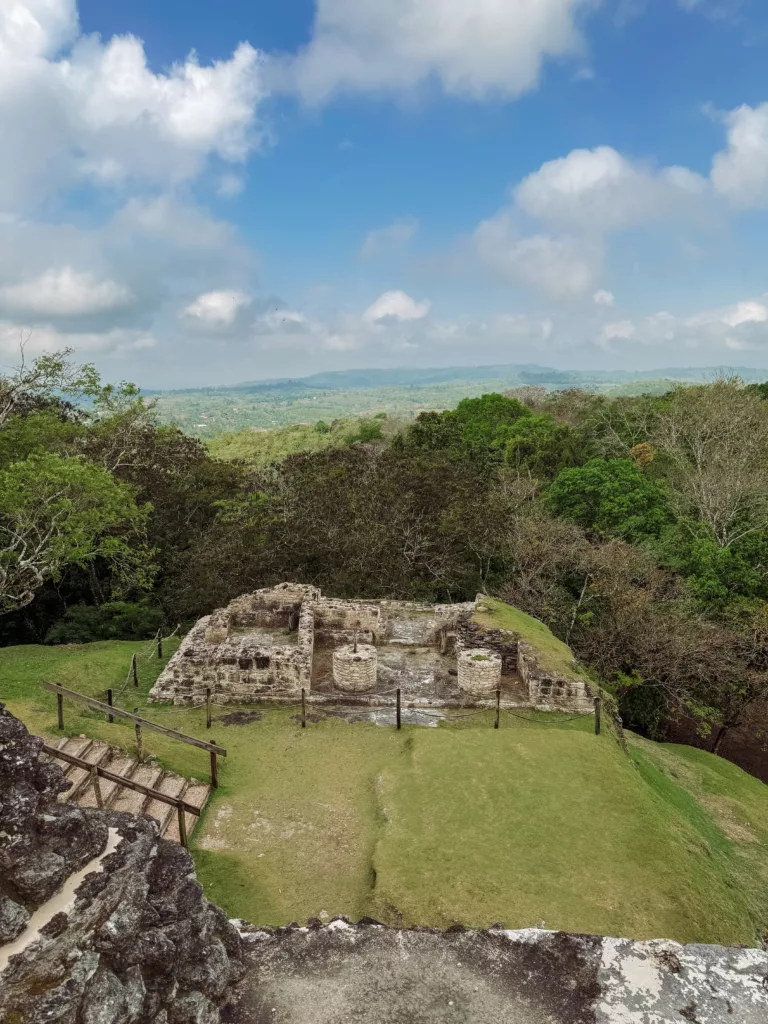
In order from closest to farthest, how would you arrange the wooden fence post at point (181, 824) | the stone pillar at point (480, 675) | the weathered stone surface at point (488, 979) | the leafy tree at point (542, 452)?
the weathered stone surface at point (488, 979), the wooden fence post at point (181, 824), the stone pillar at point (480, 675), the leafy tree at point (542, 452)

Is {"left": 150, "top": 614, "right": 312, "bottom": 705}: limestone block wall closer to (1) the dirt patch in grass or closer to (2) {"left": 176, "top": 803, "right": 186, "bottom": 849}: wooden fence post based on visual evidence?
(1) the dirt patch in grass

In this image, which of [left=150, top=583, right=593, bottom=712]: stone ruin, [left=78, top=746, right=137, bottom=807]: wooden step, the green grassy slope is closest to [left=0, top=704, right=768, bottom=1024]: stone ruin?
[left=78, top=746, right=137, bottom=807]: wooden step

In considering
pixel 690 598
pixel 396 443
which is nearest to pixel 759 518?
pixel 690 598

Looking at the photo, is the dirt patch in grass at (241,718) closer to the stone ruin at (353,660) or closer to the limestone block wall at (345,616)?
the stone ruin at (353,660)

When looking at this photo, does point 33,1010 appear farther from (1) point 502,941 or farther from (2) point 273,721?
(2) point 273,721

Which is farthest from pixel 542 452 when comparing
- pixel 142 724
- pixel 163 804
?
pixel 163 804

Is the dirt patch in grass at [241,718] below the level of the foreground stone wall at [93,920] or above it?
below

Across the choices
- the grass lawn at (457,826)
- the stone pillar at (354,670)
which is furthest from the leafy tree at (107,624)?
the stone pillar at (354,670)
